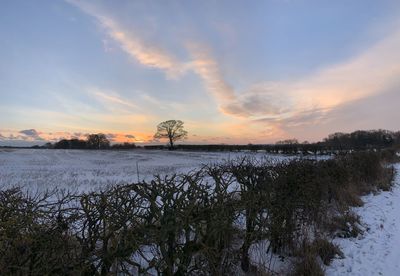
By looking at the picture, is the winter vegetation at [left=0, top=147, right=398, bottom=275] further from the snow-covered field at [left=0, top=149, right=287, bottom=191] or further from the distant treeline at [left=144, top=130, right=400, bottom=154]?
the distant treeline at [left=144, top=130, right=400, bottom=154]

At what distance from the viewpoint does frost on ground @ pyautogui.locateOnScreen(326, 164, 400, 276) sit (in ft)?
21.1

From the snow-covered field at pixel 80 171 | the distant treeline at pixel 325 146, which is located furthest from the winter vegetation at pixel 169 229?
the distant treeline at pixel 325 146

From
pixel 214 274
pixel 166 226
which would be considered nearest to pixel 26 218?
pixel 166 226

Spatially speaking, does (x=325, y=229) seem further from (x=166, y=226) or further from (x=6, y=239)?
(x=6, y=239)

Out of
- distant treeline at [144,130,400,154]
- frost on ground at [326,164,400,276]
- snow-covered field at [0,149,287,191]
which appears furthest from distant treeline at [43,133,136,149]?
frost on ground at [326,164,400,276]

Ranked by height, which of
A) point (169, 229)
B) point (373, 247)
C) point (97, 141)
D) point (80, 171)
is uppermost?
point (97, 141)

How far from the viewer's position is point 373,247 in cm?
762

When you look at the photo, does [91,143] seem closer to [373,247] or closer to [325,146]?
[325,146]

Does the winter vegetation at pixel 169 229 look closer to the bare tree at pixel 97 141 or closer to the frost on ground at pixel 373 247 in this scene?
the frost on ground at pixel 373 247

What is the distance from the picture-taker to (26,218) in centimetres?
332

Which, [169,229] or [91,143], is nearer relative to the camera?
[169,229]

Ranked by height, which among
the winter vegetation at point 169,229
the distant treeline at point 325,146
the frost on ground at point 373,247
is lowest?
the frost on ground at point 373,247

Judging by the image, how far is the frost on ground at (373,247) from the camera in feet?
21.1

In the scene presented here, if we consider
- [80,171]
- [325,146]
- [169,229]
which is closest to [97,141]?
[325,146]
